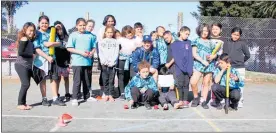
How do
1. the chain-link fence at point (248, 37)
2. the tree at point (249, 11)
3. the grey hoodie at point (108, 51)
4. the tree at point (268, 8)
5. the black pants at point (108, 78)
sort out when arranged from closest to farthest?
the grey hoodie at point (108, 51), the black pants at point (108, 78), the chain-link fence at point (248, 37), the tree at point (249, 11), the tree at point (268, 8)

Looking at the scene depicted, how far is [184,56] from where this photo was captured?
24.2 ft

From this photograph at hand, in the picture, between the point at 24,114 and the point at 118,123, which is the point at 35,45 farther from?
the point at 118,123

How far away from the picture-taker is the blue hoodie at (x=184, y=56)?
737 cm

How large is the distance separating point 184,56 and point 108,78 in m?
1.76

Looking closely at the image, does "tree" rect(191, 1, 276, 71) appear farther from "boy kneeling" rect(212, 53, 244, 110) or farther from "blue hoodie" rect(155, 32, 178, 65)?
"boy kneeling" rect(212, 53, 244, 110)

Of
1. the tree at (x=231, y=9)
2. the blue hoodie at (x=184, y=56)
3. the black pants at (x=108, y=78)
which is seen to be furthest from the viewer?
the tree at (x=231, y=9)

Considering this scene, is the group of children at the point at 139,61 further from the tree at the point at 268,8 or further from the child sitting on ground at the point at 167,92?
the tree at the point at 268,8

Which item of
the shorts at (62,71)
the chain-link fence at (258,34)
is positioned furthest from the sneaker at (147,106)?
the chain-link fence at (258,34)

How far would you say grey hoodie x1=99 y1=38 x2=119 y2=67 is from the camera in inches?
304

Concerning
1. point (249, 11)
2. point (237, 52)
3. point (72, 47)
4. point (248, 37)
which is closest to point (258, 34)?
point (248, 37)

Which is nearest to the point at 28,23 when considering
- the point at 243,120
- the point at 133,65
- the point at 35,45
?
the point at 35,45

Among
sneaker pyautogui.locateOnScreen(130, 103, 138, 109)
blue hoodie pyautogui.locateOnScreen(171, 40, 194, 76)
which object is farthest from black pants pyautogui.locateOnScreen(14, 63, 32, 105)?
blue hoodie pyautogui.locateOnScreen(171, 40, 194, 76)

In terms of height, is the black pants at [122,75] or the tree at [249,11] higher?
the tree at [249,11]

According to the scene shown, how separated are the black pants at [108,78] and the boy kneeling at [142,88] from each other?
898mm
